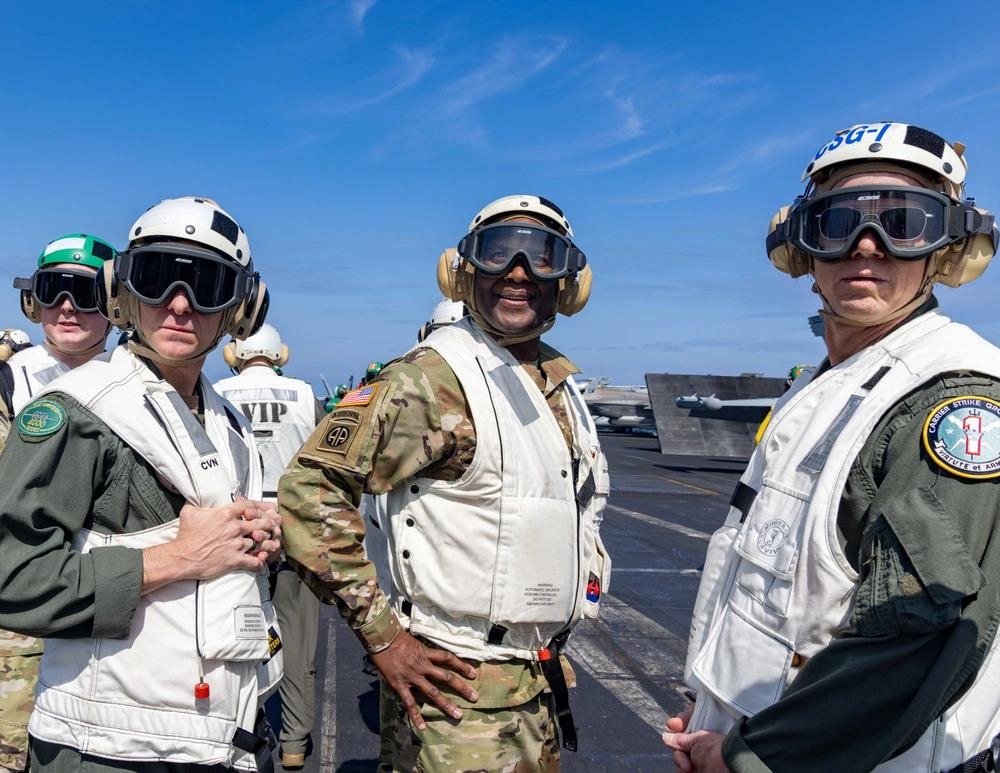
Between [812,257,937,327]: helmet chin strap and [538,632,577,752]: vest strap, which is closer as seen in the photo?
[812,257,937,327]: helmet chin strap

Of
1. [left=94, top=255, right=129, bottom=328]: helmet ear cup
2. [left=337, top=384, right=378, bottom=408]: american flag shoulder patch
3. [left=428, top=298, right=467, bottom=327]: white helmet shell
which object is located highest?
[left=428, top=298, right=467, bottom=327]: white helmet shell

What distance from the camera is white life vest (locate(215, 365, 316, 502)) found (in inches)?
222

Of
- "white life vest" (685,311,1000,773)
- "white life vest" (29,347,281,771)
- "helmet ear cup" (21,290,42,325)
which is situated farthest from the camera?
"helmet ear cup" (21,290,42,325)

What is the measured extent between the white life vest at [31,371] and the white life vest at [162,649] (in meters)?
2.02

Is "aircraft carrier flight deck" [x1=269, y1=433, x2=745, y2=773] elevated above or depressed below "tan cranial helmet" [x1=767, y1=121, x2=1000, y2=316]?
below

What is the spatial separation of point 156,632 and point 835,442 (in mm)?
1860

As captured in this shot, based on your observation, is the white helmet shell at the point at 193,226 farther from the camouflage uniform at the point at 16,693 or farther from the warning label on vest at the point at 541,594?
the camouflage uniform at the point at 16,693

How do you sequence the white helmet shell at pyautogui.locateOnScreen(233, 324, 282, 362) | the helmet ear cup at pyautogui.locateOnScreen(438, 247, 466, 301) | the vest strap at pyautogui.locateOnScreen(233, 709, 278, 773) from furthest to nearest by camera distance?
the white helmet shell at pyautogui.locateOnScreen(233, 324, 282, 362) < the helmet ear cup at pyautogui.locateOnScreen(438, 247, 466, 301) < the vest strap at pyautogui.locateOnScreen(233, 709, 278, 773)

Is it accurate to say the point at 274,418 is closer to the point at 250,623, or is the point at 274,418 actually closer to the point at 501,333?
the point at 501,333

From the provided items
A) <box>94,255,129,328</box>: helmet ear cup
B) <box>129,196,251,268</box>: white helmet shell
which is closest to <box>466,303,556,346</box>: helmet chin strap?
<box>129,196,251,268</box>: white helmet shell

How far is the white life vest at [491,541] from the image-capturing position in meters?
2.63

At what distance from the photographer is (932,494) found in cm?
158

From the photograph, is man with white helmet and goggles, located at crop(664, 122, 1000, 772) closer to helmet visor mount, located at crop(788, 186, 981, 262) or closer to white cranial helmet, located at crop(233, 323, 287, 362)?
helmet visor mount, located at crop(788, 186, 981, 262)

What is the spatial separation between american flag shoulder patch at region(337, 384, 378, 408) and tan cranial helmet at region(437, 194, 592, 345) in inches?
23.9
